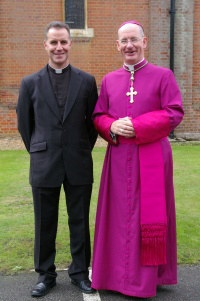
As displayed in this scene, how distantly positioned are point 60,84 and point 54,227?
1.24m

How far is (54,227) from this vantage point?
3.62 metres

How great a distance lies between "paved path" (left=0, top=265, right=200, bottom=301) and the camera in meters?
3.47

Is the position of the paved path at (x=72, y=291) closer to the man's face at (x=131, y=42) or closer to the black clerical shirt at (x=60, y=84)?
the black clerical shirt at (x=60, y=84)

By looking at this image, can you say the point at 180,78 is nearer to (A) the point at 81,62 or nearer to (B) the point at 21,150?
(A) the point at 81,62

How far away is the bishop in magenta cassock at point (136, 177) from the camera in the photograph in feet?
10.9

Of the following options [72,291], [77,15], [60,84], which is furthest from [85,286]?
[77,15]

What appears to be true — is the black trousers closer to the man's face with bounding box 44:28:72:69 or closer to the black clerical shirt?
the black clerical shirt

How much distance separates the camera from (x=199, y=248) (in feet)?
14.7

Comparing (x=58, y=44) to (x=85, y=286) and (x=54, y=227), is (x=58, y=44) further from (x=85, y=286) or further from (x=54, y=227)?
(x=85, y=286)

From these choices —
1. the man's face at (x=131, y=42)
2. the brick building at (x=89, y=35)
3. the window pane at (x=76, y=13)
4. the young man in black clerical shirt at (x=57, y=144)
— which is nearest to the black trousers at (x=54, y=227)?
the young man in black clerical shirt at (x=57, y=144)

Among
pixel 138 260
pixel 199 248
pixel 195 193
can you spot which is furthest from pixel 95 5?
pixel 138 260

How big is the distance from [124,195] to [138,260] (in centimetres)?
54

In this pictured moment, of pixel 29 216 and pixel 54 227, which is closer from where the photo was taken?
pixel 54 227

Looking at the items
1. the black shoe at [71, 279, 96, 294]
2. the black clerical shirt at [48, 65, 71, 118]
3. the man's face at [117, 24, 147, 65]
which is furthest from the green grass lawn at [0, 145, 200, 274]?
the man's face at [117, 24, 147, 65]
